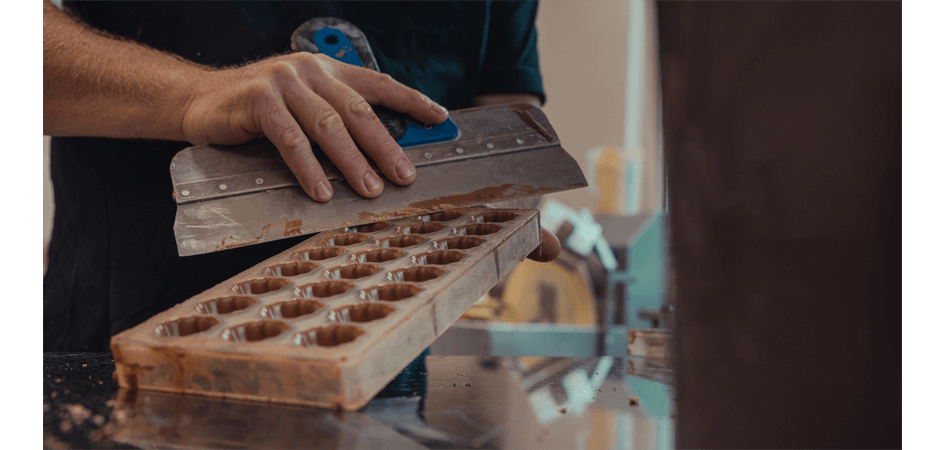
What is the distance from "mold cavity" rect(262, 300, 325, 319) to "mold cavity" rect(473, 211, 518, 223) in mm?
322

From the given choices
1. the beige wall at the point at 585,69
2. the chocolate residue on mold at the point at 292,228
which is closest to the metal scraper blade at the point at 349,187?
the chocolate residue on mold at the point at 292,228

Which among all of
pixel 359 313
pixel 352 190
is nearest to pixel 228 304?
pixel 359 313

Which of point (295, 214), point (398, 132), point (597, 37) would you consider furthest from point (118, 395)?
point (597, 37)

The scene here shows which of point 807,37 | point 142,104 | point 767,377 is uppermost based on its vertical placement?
point 142,104

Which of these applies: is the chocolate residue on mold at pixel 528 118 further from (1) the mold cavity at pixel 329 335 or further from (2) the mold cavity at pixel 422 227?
(1) the mold cavity at pixel 329 335

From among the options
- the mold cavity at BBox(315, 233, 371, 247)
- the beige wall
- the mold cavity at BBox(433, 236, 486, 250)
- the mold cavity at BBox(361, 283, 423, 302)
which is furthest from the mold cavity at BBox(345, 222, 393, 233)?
the beige wall

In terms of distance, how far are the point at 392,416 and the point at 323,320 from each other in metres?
0.11

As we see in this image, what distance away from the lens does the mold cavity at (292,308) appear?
21.9 inches

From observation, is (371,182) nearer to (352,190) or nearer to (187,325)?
(352,190)

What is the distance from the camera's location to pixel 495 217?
0.84m

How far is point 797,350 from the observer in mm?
232

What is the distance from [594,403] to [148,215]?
2.64ft

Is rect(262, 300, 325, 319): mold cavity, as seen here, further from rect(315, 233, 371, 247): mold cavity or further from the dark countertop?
rect(315, 233, 371, 247): mold cavity

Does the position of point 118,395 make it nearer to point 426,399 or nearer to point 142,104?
point 426,399
